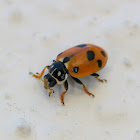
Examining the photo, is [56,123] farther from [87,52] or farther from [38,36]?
[38,36]

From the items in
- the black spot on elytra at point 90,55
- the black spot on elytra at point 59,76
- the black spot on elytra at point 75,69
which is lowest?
the black spot on elytra at point 59,76

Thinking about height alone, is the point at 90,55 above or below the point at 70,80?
above

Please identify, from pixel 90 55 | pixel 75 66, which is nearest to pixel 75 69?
pixel 75 66

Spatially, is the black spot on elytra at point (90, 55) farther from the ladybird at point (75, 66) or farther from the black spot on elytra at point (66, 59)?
the black spot on elytra at point (66, 59)

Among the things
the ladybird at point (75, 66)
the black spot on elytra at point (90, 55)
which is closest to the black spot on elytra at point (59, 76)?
the ladybird at point (75, 66)

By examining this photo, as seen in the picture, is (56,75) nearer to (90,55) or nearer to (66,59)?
(66,59)

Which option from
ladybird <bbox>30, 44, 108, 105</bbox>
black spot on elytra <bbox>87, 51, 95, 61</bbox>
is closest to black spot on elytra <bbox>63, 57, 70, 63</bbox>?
ladybird <bbox>30, 44, 108, 105</bbox>
